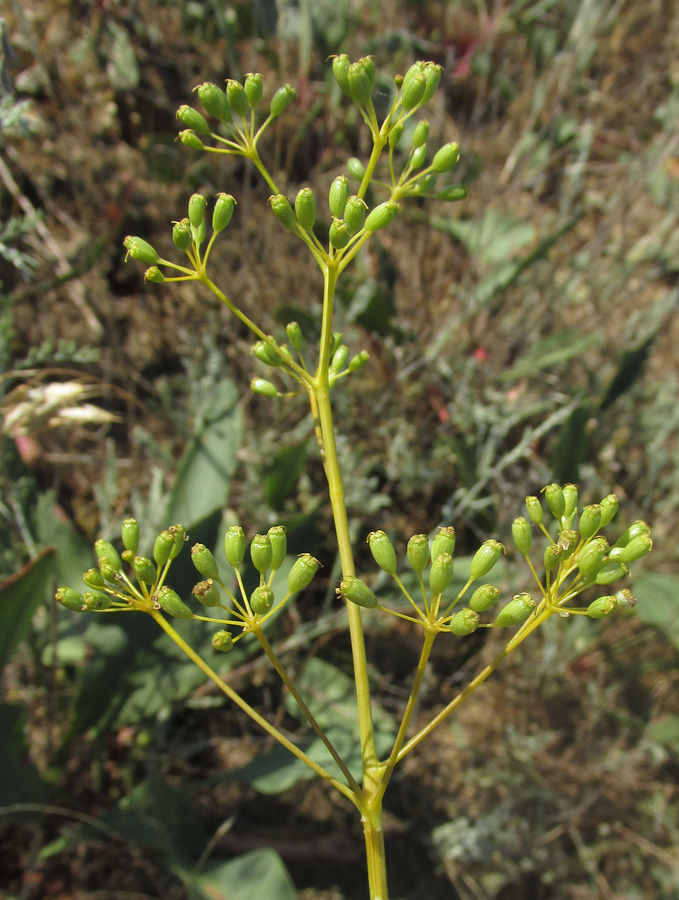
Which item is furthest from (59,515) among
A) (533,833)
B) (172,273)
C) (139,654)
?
(533,833)

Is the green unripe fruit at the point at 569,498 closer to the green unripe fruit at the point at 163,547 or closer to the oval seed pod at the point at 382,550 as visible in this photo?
the oval seed pod at the point at 382,550

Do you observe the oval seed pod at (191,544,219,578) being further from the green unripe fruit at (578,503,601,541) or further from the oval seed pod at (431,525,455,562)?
the green unripe fruit at (578,503,601,541)

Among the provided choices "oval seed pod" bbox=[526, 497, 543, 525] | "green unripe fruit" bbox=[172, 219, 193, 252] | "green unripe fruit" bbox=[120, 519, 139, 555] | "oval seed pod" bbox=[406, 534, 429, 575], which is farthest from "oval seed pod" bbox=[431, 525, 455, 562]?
"green unripe fruit" bbox=[172, 219, 193, 252]

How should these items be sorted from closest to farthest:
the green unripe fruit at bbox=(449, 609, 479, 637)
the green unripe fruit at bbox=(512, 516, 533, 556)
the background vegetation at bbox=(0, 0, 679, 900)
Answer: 1. the green unripe fruit at bbox=(449, 609, 479, 637)
2. the green unripe fruit at bbox=(512, 516, 533, 556)
3. the background vegetation at bbox=(0, 0, 679, 900)

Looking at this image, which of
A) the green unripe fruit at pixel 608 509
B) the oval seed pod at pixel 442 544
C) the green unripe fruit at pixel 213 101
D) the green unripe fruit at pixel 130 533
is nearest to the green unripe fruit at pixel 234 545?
the green unripe fruit at pixel 130 533

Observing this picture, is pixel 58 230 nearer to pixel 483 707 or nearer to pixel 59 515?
pixel 59 515

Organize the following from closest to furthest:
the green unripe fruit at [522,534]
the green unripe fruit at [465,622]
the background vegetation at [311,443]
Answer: the green unripe fruit at [465,622]
the green unripe fruit at [522,534]
the background vegetation at [311,443]
